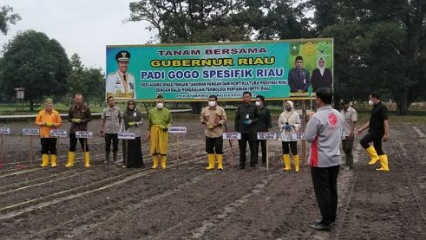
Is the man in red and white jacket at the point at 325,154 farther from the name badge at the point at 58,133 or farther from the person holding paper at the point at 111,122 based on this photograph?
the name badge at the point at 58,133

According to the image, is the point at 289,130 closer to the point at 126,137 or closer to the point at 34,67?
the point at 126,137

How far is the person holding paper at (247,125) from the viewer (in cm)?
1318

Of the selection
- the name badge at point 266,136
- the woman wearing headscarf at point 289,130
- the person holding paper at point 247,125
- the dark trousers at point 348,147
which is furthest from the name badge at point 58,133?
the dark trousers at point 348,147

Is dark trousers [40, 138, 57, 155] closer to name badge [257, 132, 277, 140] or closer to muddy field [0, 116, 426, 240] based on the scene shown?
muddy field [0, 116, 426, 240]

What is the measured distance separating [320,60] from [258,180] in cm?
670

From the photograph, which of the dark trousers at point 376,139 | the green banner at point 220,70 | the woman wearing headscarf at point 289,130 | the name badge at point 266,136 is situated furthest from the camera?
the green banner at point 220,70

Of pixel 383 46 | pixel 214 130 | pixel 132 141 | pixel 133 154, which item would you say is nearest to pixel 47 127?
pixel 132 141

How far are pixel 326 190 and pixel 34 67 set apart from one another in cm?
6264

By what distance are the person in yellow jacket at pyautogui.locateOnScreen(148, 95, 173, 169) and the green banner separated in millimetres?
4096

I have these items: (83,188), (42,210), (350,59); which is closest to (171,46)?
(83,188)

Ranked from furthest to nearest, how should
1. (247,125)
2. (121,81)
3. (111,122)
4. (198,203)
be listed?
(121,81)
(111,122)
(247,125)
(198,203)

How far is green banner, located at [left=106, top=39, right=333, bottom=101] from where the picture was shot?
1664 centimetres

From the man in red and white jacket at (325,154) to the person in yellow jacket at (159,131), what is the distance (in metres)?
6.96

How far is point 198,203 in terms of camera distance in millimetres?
8602
